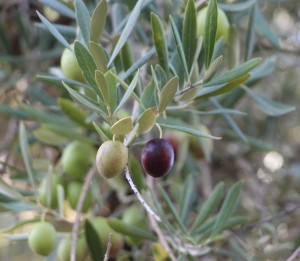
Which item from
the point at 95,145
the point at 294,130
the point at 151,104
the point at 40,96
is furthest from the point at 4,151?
the point at 294,130

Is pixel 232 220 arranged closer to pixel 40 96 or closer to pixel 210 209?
pixel 210 209

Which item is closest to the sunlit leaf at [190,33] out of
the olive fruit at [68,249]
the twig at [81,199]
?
the twig at [81,199]

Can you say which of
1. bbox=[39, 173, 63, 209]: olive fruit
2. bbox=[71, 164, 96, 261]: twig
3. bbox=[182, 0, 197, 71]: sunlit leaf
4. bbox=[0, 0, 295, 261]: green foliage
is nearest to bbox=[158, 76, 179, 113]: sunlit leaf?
bbox=[0, 0, 295, 261]: green foliage

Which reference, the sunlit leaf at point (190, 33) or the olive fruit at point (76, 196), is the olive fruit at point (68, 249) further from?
the sunlit leaf at point (190, 33)

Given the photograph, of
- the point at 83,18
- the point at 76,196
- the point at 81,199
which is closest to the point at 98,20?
the point at 83,18

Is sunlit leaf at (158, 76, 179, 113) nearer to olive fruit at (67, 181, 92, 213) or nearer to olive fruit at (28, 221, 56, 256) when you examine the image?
olive fruit at (28, 221, 56, 256)
